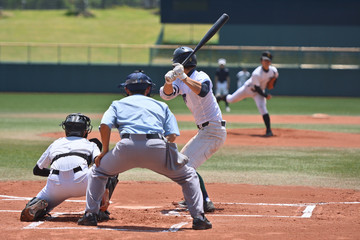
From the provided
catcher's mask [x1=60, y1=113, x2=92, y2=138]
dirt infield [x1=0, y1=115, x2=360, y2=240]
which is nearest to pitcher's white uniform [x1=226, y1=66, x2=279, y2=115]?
dirt infield [x1=0, y1=115, x2=360, y2=240]

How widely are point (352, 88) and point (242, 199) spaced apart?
2886 cm

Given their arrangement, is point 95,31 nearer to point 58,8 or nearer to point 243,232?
point 58,8

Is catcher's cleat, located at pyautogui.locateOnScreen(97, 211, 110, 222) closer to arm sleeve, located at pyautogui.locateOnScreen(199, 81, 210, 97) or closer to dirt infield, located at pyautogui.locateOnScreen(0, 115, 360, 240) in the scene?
dirt infield, located at pyautogui.locateOnScreen(0, 115, 360, 240)

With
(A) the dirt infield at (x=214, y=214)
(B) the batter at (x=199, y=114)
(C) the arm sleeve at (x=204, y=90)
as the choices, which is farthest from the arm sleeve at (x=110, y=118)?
(B) the batter at (x=199, y=114)

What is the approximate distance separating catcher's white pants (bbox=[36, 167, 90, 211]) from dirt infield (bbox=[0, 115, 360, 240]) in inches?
11.2

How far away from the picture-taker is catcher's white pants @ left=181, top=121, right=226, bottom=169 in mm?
7691

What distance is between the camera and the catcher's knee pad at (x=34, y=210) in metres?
6.48

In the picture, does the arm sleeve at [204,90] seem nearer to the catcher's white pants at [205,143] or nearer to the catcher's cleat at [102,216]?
the catcher's white pants at [205,143]

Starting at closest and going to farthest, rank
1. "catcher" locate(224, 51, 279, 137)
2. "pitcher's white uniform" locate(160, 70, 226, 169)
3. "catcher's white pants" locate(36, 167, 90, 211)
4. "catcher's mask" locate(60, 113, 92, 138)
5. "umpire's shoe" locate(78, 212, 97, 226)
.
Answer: "umpire's shoe" locate(78, 212, 97, 226)
"catcher's white pants" locate(36, 167, 90, 211)
"catcher's mask" locate(60, 113, 92, 138)
"pitcher's white uniform" locate(160, 70, 226, 169)
"catcher" locate(224, 51, 279, 137)

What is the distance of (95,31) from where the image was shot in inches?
2404

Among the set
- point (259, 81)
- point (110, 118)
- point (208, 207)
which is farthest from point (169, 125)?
point (259, 81)

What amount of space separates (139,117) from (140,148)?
0.35 m

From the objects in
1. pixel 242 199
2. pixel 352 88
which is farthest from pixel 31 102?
pixel 242 199

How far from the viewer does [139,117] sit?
605cm
